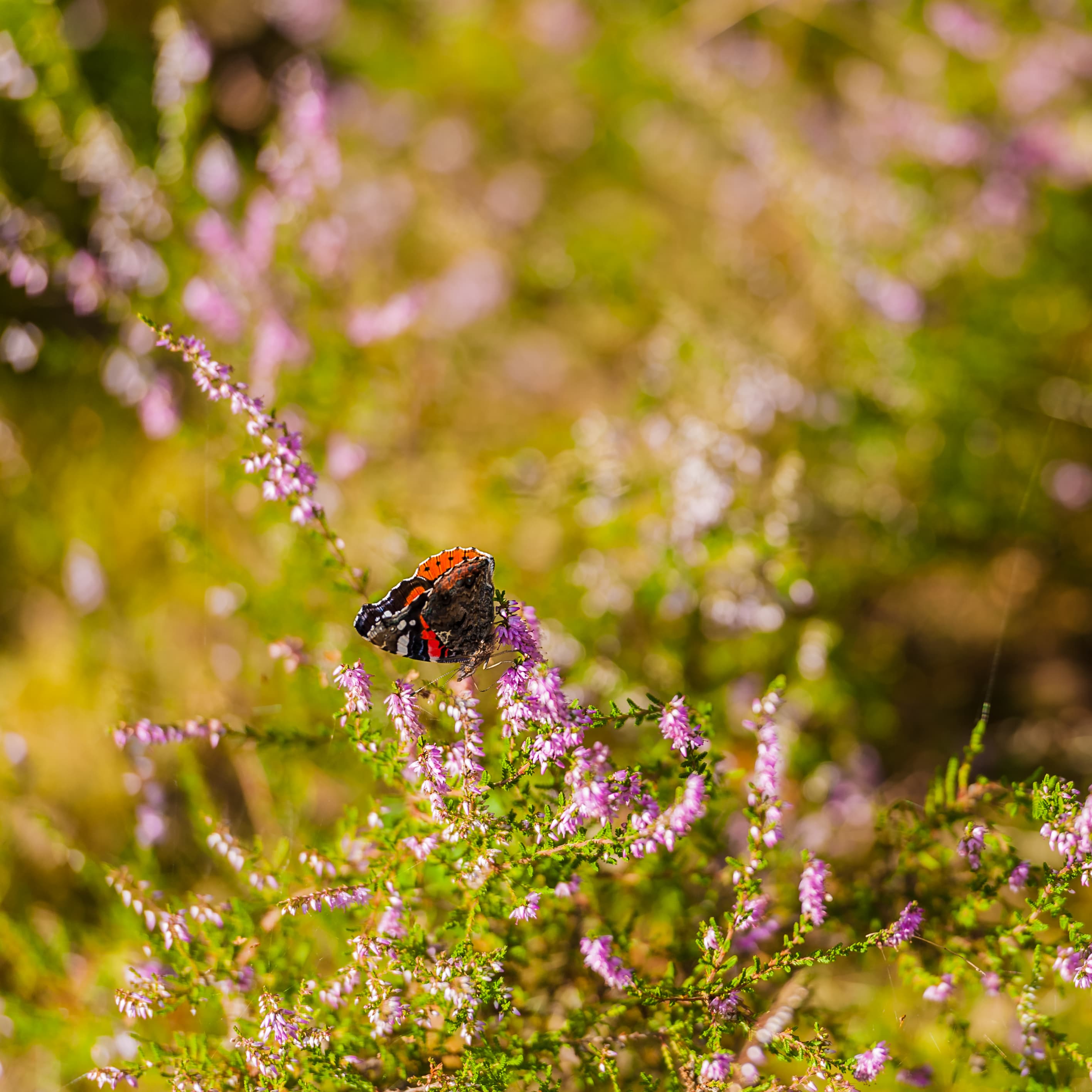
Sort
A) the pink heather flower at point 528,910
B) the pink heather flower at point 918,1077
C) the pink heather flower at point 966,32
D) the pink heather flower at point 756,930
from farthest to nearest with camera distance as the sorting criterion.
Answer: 1. the pink heather flower at point 966,32
2. the pink heather flower at point 918,1077
3. the pink heather flower at point 756,930
4. the pink heather flower at point 528,910

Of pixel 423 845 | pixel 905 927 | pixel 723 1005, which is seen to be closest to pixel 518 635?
pixel 423 845

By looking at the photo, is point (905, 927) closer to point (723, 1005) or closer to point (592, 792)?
point (723, 1005)

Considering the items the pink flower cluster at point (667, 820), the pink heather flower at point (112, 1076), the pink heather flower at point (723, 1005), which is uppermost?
the pink flower cluster at point (667, 820)

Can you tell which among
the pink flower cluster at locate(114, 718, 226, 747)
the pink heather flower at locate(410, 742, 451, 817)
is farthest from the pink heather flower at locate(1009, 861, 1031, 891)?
the pink flower cluster at locate(114, 718, 226, 747)

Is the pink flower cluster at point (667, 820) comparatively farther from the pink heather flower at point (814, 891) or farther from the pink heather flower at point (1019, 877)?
the pink heather flower at point (1019, 877)

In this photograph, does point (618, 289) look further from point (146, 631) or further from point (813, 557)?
point (146, 631)

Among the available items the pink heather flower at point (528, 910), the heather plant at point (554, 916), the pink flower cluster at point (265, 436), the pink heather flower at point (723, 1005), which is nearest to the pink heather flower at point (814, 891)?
the heather plant at point (554, 916)
